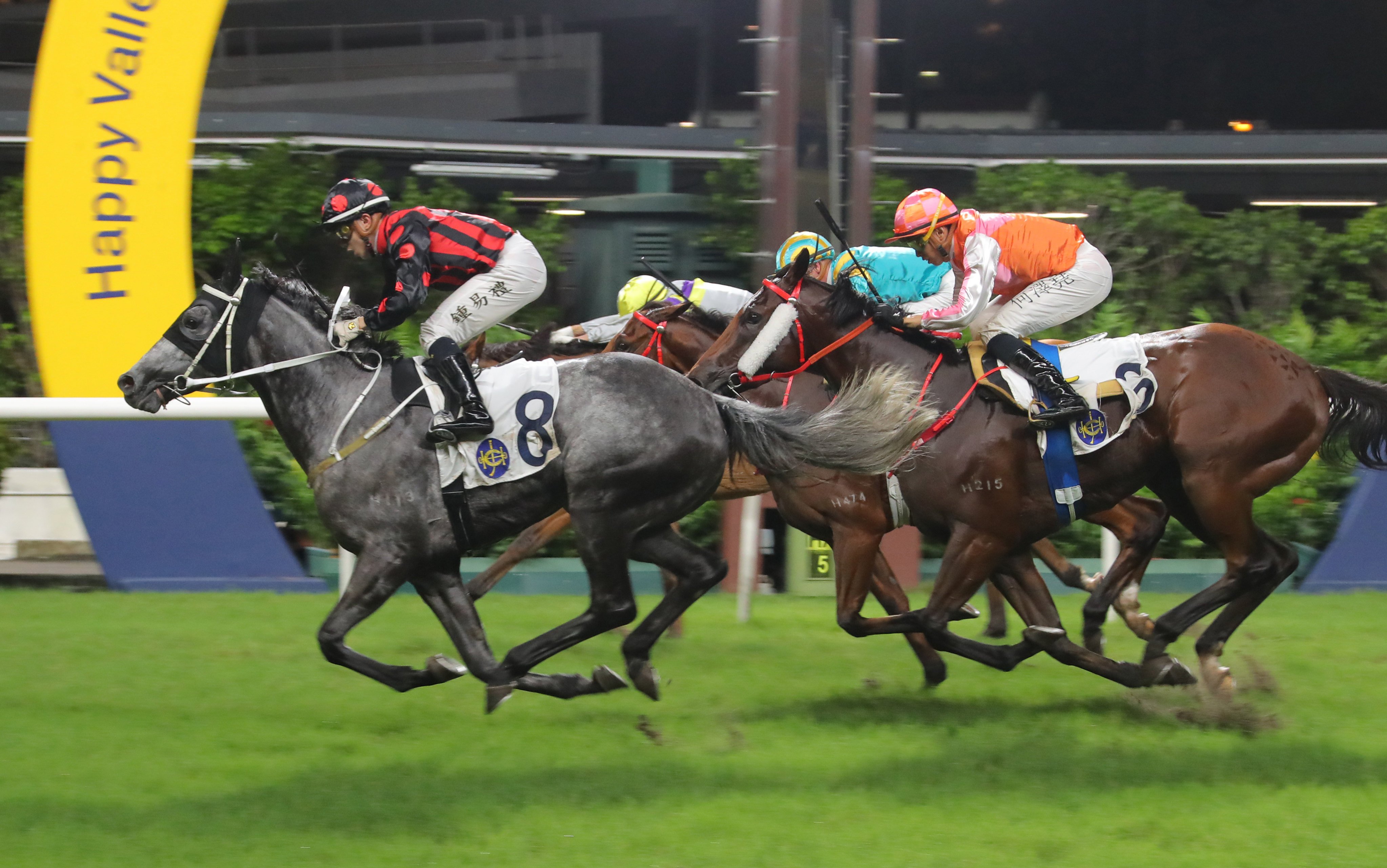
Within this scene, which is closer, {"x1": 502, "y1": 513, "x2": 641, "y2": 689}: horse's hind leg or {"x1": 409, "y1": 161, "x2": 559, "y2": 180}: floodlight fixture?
{"x1": 502, "y1": 513, "x2": 641, "y2": 689}: horse's hind leg

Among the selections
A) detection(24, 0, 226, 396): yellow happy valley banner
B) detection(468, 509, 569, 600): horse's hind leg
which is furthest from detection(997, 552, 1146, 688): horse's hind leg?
detection(24, 0, 226, 396): yellow happy valley banner

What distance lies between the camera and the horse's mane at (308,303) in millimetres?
4680

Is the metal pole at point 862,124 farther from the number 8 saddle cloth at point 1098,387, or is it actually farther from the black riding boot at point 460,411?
the black riding boot at point 460,411

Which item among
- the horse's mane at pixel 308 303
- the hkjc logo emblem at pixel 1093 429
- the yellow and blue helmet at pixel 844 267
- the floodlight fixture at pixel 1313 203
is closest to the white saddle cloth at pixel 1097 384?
the hkjc logo emblem at pixel 1093 429

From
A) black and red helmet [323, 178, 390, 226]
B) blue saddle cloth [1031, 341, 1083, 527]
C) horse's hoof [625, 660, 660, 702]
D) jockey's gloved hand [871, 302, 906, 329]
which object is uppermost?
black and red helmet [323, 178, 390, 226]

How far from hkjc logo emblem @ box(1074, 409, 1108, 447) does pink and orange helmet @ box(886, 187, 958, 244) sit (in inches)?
33.9

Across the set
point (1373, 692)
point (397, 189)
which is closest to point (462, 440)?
point (1373, 692)

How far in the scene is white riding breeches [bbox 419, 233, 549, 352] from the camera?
472 centimetres

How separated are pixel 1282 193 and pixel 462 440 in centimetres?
849

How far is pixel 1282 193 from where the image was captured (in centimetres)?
1083

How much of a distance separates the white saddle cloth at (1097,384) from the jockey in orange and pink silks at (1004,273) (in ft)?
0.25

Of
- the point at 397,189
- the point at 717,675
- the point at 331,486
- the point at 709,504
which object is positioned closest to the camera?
the point at 331,486

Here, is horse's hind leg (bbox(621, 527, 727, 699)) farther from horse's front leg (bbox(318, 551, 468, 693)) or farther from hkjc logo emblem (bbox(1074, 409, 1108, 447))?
hkjc logo emblem (bbox(1074, 409, 1108, 447))

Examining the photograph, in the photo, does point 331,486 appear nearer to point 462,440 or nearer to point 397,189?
point 462,440
